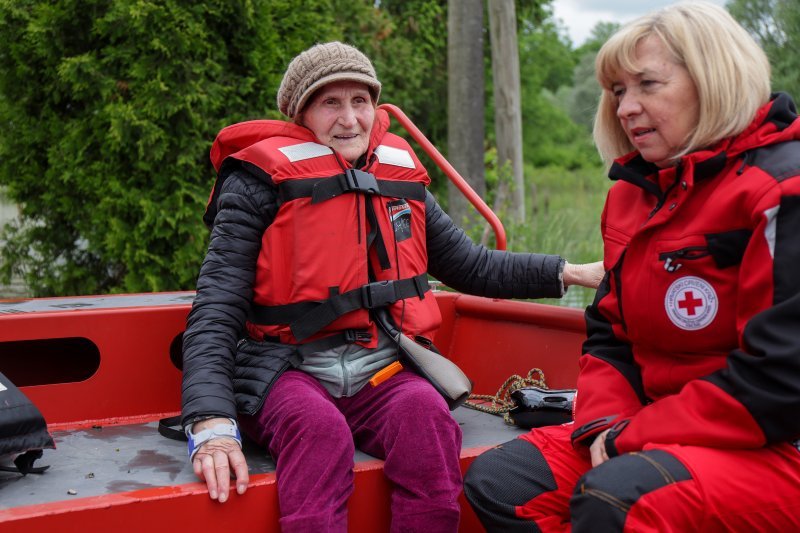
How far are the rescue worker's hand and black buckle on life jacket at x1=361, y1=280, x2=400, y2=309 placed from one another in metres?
0.78

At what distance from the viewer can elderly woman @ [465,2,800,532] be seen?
5.51 ft

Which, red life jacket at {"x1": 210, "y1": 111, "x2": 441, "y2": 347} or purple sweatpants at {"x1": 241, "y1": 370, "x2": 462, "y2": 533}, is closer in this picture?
purple sweatpants at {"x1": 241, "y1": 370, "x2": 462, "y2": 533}

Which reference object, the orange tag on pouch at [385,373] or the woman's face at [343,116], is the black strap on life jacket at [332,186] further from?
the orange tag on pouch at [385,373]

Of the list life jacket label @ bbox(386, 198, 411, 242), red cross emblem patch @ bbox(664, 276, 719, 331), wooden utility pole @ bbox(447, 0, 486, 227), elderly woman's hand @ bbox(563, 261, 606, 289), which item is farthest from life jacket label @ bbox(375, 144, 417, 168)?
wooden utility pole @ bbox(447, 0, 486, 227)

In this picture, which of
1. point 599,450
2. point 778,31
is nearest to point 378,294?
point 599,450

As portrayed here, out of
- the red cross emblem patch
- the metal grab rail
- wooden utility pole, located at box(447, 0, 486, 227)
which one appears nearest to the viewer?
the red cross emblem patch

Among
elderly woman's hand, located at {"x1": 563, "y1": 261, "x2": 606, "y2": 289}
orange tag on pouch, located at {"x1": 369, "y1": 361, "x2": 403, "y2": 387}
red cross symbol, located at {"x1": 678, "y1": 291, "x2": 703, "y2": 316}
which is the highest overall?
red cross symbol, located at {"x1": 678, "y1": 291, "x2": 703, "y2": 316}

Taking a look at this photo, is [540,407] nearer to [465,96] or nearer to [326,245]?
[326,245]

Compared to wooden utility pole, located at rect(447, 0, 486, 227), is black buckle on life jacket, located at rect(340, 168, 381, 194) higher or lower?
lower

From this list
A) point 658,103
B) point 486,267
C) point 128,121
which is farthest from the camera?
point 128,121

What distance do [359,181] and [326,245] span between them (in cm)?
21

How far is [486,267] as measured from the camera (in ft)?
9.71

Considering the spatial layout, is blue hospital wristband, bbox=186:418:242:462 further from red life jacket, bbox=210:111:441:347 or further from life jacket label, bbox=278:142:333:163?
life jacket label, bbox=278:142:333:163

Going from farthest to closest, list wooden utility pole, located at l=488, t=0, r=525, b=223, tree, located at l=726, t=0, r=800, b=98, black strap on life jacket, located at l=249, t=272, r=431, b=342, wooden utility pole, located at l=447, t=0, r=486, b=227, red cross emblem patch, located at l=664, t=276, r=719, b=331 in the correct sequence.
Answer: tree, located at l=726, t=0, r=800, b=98 < wooden utility pole, located at l=488, t=0, r=525, b=223 < wooden utility pole, located at l=447, t=0, r=486, b=227 < black strap on life jacket, located at l=249, t=272, r=431, b=342 < red cross emblem patch, located at l=664, t=276, r=719, b=331
